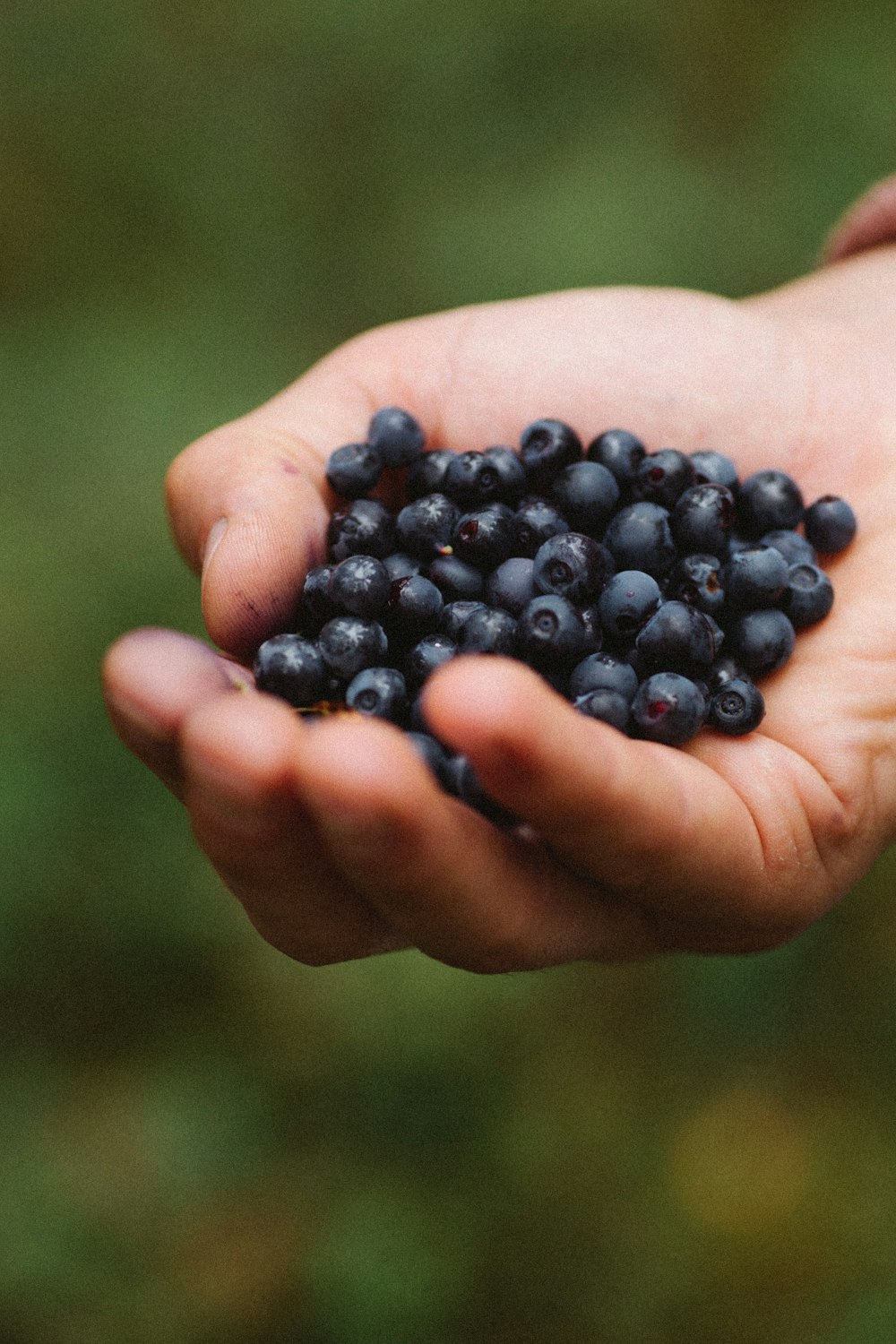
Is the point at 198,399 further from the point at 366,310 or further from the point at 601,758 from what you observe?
the point at 601,758

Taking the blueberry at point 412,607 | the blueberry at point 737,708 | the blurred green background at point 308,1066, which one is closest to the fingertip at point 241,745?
the blueberry at point 412,607

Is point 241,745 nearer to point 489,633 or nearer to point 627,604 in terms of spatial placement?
point 489,633

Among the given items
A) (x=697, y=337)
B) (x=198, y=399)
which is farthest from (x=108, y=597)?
(x=697, y=337)

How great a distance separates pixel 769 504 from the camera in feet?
7.66

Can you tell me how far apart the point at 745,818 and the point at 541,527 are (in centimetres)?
71

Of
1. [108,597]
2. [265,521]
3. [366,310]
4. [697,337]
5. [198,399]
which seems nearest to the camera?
[265,521]

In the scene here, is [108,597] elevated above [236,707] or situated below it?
below

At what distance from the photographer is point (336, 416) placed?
250 cm

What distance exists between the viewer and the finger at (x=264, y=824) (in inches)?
58.2

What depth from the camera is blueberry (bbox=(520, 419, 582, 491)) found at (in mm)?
2365

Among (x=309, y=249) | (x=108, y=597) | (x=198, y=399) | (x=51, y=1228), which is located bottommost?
(x=51, y=1228)

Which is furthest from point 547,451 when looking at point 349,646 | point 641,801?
point 641,801

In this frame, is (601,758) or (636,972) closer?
(601,758)

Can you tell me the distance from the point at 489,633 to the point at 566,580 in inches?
7.8
